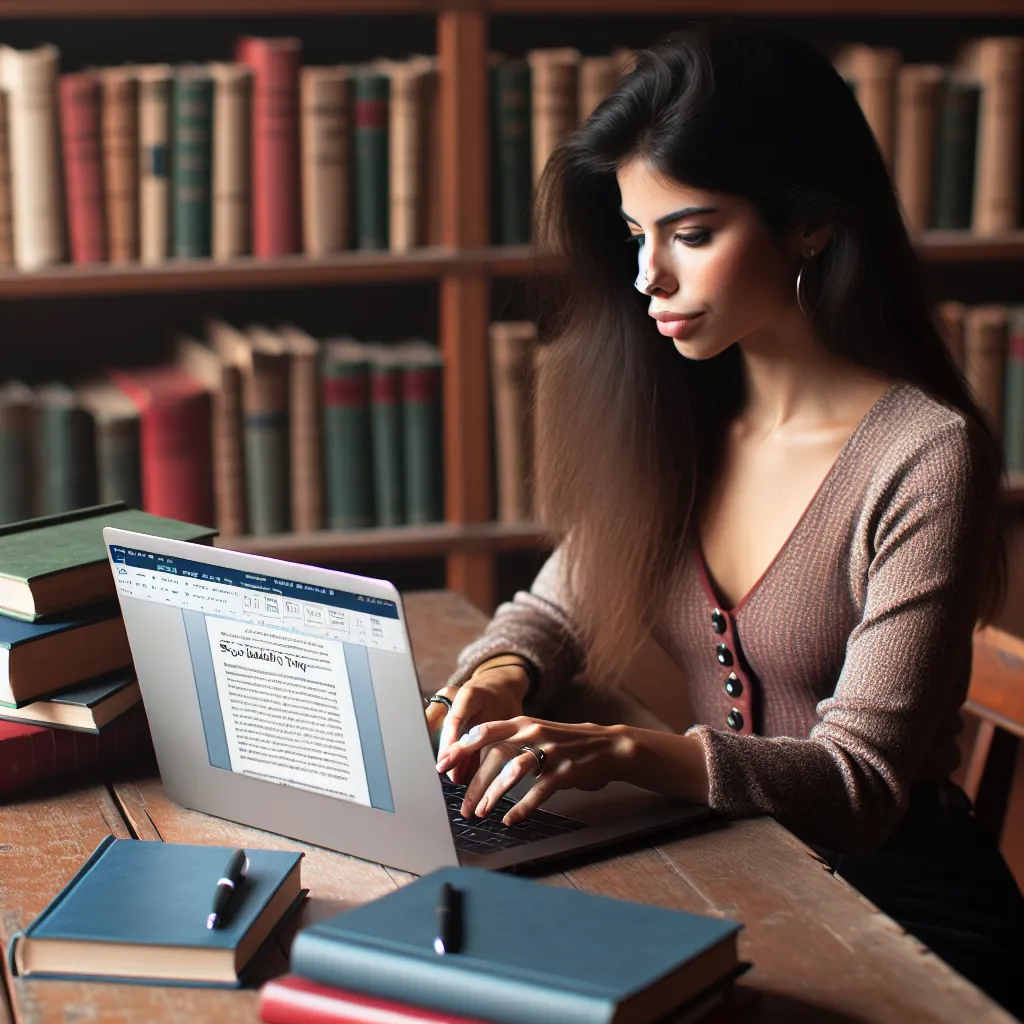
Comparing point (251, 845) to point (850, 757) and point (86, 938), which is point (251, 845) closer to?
point (86, 938)

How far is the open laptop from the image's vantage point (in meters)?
0.91

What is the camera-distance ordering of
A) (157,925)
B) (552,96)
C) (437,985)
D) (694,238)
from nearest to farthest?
1. (437,985)
2. (157,925)
3. (694,238)
4. (552,96)

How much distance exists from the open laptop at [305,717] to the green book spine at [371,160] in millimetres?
1236

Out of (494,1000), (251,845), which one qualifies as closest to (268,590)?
(251,845)

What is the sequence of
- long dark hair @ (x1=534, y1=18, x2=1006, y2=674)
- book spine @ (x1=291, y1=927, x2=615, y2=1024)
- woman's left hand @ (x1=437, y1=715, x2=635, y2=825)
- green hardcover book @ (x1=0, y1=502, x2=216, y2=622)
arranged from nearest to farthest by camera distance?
book spine @ (x1=291, y1=927, x2=615, y2=1024)
woman's left hand @ (x1=437, y1=715, x2=635, y2=825)
green hardcover book @ (x1=0, y1=502, x2=216, y2=622)
long dark hair @ (x1=534, y1=18, x2=1006, y2=674)

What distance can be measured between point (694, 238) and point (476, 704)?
0.44 metres

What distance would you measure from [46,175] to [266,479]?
1.78ft

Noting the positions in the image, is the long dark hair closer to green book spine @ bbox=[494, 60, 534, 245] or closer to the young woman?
the young woman

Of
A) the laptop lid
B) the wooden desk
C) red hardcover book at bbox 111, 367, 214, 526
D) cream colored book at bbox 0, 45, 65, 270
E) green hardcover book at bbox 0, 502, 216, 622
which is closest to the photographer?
the wooden desk

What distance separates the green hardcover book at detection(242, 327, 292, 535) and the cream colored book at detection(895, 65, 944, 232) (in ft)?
3.31

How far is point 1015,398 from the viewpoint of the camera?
2355mm

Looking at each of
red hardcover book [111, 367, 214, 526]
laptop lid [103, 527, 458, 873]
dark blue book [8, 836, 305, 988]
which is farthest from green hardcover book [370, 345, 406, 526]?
dark blue book [8, 836, 305, 988]

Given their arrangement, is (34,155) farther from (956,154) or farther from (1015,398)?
(1015,398)

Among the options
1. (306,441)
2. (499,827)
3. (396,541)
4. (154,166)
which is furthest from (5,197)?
(499,827)
